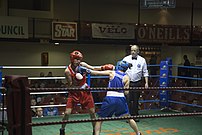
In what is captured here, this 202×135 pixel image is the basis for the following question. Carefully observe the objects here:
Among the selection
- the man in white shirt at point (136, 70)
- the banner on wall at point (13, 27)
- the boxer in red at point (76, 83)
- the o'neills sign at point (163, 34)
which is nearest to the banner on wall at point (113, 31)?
the o'neills sign at point (163, 34)

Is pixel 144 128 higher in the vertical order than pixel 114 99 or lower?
lower

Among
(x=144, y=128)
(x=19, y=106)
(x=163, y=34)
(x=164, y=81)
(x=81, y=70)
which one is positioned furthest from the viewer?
(x=163, y=34)

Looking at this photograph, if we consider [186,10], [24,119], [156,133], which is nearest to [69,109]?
[156,133]

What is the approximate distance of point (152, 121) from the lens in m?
6.90

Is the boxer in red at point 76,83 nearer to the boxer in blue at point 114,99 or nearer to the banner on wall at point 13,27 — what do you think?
the boxer in blue at point 114,99

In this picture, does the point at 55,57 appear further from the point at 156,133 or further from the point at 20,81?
the point at 20,81

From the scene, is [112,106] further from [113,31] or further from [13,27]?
[113,31]

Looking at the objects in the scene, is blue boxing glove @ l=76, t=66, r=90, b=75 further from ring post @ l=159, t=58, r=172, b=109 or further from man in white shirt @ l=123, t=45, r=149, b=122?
ring post @ l=159, t=58, r=172, b=109

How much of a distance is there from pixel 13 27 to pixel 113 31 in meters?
3.88

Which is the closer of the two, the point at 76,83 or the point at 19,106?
the point at 19,106

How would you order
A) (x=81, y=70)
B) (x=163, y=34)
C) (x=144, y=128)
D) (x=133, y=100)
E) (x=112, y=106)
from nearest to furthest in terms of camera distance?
(x=112, y=106) → (x=81, y=70) → (x=144, y=128) → (x=133, y=100) → (x=163, y=34)

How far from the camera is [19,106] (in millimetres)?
2475

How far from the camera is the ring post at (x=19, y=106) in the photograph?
2463mm

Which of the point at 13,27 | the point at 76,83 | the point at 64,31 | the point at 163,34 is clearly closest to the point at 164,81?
the point at 76,83
